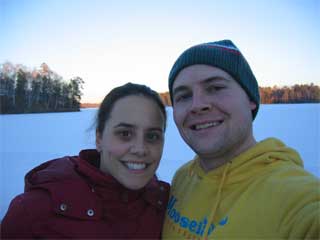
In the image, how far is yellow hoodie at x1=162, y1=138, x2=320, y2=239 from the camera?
96cm

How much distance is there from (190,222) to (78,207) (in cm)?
55

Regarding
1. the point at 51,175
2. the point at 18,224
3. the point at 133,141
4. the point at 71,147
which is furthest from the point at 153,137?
the point at 71,147

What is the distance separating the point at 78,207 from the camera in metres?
1.25

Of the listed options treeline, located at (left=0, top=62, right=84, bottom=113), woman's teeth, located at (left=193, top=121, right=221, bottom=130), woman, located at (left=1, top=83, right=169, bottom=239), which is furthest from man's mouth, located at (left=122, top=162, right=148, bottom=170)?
treeline, located at (left=0, top=62, right=84, bottom=113)

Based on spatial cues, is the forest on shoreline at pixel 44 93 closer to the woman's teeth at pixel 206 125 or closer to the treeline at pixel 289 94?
the treeline at pixel 289 94

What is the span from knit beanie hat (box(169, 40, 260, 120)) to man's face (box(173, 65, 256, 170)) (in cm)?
4

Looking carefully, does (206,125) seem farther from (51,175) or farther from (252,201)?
(51,175)

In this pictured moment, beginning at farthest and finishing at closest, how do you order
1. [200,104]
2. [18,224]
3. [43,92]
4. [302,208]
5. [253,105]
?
1. [43,92]
2. [253,105]
3. [200,104]
4. [18,224]
5. [302,208]

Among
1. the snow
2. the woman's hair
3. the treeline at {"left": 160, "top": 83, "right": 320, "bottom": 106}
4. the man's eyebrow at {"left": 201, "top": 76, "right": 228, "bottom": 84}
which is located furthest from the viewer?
the treeline at {"left": 160, "top": 83, "right": 320, "bottom": 106}

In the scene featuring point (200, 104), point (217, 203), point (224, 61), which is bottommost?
point (217, 203)

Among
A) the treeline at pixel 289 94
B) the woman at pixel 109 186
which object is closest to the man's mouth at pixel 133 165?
the woman at pixel 109 186

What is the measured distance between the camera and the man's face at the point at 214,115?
1.36 meters

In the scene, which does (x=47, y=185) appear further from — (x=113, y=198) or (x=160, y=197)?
(x=160, y=197)

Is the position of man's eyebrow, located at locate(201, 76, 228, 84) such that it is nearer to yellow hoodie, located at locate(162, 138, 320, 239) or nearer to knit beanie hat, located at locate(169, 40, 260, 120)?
knit beanie hat, located at locate(169, 40, 260, 120)
